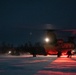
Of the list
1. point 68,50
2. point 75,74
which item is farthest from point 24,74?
point 68,50

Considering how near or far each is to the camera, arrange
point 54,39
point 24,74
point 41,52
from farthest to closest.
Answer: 1. point 41,52
2. point 54,39
3. point 24,74

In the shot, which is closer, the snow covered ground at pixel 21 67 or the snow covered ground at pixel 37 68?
the snow covered ground at pixel 37 68

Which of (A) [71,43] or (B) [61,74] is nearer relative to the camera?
(B) [61,74]

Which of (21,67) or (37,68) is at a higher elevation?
(21,67)

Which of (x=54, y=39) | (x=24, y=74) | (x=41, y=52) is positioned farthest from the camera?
(x=41, y=52)

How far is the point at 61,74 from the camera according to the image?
70.5ft

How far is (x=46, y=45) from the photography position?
7256 cm

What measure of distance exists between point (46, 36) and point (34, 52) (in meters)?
6.25

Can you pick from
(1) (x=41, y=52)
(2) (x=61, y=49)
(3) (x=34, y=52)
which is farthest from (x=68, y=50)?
(1) (x=41, y=52)

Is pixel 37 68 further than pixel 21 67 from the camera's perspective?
No

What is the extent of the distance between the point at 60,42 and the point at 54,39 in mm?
5384

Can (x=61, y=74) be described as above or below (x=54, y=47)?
below

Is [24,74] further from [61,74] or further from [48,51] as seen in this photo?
[48,51]

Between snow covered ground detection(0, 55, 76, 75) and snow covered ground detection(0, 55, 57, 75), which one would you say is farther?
snow covered ground detection(0, 55, 57, 75)
